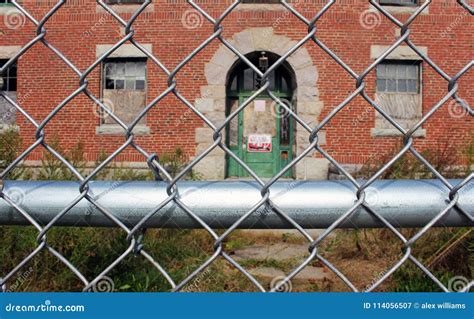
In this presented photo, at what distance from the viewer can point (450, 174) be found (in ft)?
14.9

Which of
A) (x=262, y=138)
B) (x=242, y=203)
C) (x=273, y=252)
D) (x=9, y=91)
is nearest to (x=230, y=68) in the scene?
(x=262, y=138)

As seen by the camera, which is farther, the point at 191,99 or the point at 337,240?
the point at 191,99

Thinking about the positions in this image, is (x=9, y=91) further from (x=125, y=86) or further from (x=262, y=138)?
(x=262, y=138)

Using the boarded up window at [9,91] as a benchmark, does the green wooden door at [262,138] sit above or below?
below

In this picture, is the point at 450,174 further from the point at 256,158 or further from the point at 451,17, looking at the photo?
the point at 451,17

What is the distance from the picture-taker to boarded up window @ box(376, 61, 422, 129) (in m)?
9.77

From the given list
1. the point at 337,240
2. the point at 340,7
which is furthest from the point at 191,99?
the point at 337,240

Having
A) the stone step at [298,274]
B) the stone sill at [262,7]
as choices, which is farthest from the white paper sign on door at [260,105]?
the stone step at [298,274]

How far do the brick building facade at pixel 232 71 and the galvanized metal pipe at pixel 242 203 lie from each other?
8.26 metres

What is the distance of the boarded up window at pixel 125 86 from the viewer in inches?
393

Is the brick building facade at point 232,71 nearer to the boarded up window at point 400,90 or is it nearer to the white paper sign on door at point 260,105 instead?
the boarded up window at point 400,90

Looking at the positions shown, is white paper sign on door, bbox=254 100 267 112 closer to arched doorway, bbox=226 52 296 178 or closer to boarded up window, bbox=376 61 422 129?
arched doorway, bbox=226 52 296 178

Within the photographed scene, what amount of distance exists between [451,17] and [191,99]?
6895 millimetres

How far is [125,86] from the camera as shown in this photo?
32.8 feet
